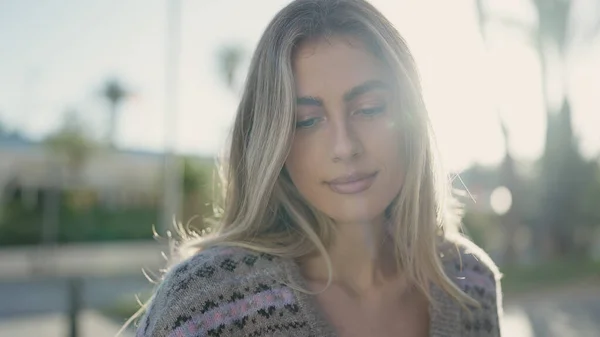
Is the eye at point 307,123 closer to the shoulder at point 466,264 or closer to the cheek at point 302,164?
the cheek at point 302,164

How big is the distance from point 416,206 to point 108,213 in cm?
2574

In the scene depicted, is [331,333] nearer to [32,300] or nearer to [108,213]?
[32,300]

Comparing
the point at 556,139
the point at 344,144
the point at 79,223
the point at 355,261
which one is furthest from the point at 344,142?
the point at 79,223

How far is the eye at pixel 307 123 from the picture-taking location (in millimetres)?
2031

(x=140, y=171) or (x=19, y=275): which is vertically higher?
(x=140, y=171)

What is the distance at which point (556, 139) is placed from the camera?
1756cm

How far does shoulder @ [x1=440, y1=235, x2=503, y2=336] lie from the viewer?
2.35 m

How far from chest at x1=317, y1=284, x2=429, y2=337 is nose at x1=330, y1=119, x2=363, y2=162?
451mm

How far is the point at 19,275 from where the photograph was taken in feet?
66.9

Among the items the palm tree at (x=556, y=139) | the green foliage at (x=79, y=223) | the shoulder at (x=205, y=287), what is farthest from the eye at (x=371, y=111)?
the green foliage at (x=79, y=223)

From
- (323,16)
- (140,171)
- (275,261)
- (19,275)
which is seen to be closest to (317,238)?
(275,261)

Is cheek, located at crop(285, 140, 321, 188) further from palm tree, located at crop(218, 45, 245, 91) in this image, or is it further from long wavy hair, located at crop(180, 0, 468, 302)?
palm tree, located at crop(218, 45, 245, 91)

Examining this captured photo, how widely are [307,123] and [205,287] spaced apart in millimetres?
549

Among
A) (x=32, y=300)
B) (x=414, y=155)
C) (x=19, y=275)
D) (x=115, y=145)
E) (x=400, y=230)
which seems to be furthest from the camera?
(x=115, y=145)
